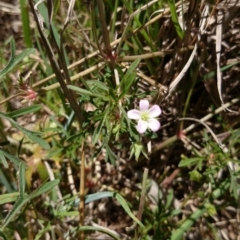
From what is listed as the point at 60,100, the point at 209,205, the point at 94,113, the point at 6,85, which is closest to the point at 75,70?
the point at 60,100

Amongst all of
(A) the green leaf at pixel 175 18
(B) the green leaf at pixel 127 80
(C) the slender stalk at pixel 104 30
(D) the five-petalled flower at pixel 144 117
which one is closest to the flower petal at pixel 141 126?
(D) the five-petalled flower at pixel 144 117

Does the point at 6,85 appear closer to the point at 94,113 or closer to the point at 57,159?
the point at 57,159

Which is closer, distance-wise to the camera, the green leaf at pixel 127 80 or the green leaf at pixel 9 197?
the green leaf at pixel 127 80

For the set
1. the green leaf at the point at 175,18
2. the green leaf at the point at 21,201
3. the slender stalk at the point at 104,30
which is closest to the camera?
the green leaf at the point at 21,201

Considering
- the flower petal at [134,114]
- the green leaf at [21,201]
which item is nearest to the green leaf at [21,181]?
the green leaf at [21,201]

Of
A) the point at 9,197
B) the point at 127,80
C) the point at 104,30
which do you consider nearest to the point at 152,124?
the point at 127,80

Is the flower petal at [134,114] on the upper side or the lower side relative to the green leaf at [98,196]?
upper

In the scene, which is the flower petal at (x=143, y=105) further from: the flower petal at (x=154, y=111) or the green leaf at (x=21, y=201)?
the green leaf at (x=21, y=201)

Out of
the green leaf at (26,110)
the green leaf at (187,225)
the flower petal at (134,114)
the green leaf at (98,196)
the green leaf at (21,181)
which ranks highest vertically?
the green leaf at (26,110)

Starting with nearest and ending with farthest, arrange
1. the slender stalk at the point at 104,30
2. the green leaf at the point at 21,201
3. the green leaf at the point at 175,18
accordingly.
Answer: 1. the green leaf at the point at 21,201
2. the slender stalk at the point at 104,30
3. the green leaf at the point at 175,18
